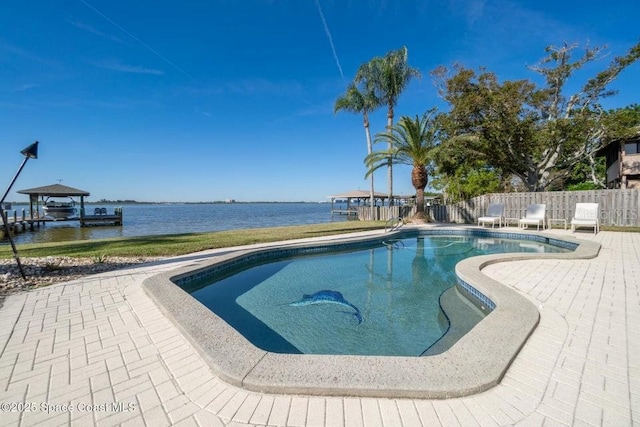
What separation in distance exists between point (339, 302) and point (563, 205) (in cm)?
1466

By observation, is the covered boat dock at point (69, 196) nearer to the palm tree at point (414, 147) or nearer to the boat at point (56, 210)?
the boat at point (56, 210)

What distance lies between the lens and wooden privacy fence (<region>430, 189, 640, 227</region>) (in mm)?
12242

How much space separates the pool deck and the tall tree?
1337 cm

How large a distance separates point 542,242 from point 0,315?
1402cm

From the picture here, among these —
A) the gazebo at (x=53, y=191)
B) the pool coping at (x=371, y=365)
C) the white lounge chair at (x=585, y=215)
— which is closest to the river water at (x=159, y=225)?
the gazebo at (x=53, y=191)

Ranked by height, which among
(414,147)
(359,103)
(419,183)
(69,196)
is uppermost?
(359,103)

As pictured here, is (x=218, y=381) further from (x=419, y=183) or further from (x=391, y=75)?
(x=391, y=75)

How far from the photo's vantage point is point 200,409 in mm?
1888

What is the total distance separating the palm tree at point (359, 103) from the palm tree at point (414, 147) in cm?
573

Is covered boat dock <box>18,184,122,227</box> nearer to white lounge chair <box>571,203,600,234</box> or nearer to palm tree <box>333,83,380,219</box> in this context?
palm tree <box>333,83,380,219</box>

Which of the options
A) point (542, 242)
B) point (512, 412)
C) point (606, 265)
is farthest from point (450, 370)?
point (542, 242)

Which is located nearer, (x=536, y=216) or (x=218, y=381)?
(x=218, y=381)

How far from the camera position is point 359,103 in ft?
72.2

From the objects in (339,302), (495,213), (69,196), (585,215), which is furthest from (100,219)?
(585,215)
